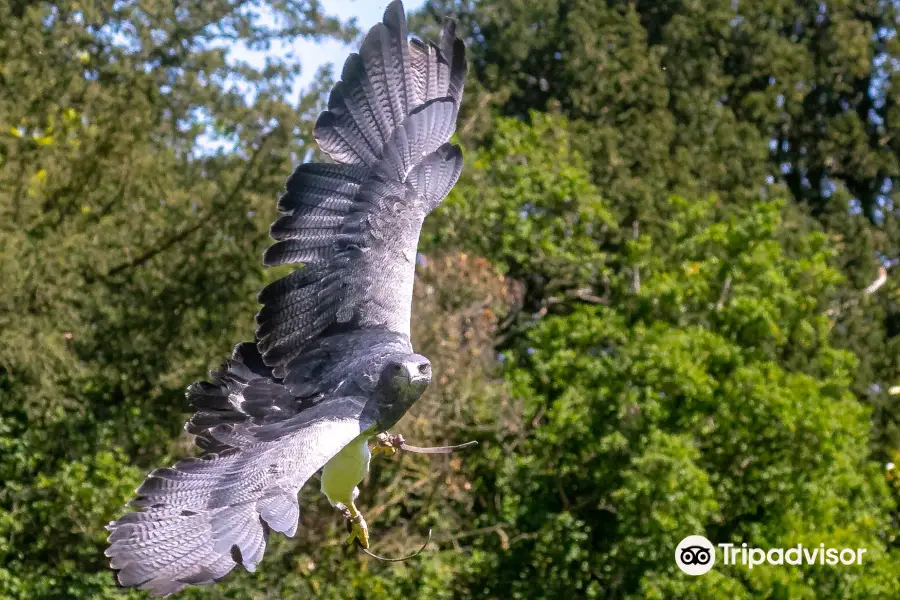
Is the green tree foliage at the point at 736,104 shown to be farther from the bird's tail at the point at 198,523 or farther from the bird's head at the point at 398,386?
the bird's tail at the point at 198,523

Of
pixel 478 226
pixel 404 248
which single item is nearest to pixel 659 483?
pixel 478 226

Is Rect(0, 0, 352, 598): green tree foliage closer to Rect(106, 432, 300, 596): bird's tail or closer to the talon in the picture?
the talon

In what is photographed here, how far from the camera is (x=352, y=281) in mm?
6629

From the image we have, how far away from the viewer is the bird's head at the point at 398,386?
581 cm

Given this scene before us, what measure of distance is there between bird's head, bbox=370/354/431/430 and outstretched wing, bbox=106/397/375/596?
98mm

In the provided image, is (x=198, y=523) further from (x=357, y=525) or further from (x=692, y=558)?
(x=692, y=558)

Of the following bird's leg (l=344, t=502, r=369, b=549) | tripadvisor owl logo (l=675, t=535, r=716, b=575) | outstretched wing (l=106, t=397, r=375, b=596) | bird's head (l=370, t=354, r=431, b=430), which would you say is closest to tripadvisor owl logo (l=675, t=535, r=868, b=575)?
tripadvisor owl logo (l=675, t=535, r=716, b=575)

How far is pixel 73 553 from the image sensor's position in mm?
11430

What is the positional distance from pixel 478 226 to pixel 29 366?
5.27 meters

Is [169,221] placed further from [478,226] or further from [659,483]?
[659,483]

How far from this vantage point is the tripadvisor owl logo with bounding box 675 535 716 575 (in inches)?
467

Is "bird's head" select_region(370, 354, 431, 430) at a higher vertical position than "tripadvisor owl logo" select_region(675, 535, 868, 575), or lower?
lower

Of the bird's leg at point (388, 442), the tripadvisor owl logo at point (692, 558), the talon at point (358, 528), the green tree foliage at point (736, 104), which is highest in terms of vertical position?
the green tree foliage at point (736, 104)

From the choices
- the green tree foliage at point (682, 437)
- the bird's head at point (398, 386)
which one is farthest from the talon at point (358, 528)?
the green tree foliage at point (682, 437)
